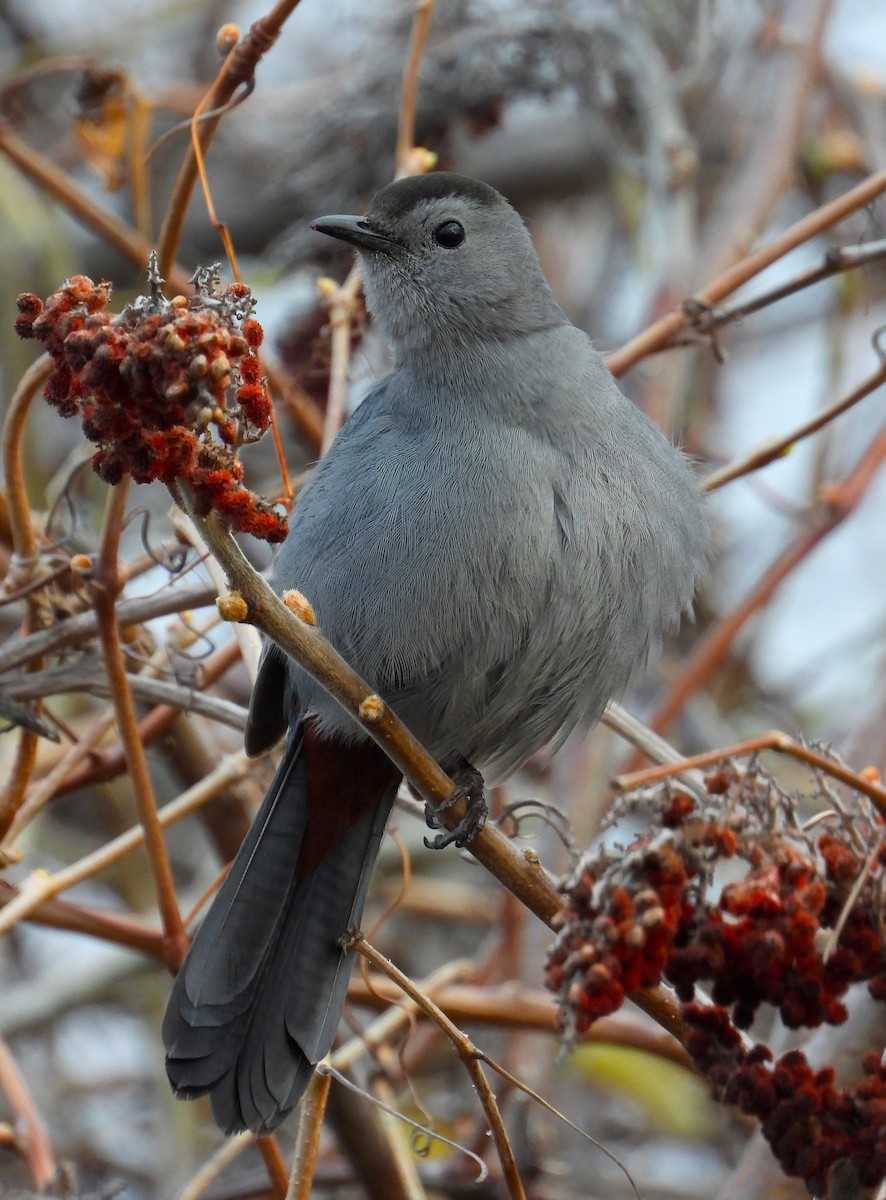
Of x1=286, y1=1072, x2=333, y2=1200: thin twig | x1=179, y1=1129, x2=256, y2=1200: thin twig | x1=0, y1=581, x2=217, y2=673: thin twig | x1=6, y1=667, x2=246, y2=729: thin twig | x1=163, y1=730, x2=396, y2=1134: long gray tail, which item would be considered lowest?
x1=286, y1=1072, x2=333, y2=1200: thin twig

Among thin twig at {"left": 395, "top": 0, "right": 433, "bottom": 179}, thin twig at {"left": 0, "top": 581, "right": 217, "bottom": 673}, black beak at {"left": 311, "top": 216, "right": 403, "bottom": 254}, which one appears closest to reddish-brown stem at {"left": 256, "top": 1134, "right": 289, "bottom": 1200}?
thin twig at {"left": 0, "top": 581, "right": 217, "bottom": 673}

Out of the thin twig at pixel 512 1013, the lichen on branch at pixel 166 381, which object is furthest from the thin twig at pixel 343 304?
the lichen on branch at pixel 166 381

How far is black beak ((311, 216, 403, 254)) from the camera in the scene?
3496 mm

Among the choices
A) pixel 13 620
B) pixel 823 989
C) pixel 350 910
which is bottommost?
pixel 823 989

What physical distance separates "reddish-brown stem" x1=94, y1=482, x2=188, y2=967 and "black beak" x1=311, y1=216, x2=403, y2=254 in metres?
1.10

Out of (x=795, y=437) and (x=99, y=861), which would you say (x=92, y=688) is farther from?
(x=795, y=437)

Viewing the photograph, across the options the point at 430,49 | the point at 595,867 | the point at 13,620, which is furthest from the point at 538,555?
the point at 430,49

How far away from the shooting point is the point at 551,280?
244 inches

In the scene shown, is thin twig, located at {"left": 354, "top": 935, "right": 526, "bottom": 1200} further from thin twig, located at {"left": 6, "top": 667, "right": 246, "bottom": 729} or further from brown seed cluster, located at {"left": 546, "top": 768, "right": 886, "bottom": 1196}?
thin twig, located at {"left": 6, "top": 667, "right": 246, "bottom": 729}

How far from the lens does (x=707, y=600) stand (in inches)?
228

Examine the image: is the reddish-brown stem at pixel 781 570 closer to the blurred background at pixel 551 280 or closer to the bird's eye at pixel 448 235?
the blurred background at pixel 551 280

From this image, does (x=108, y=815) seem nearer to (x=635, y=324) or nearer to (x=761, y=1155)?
(x=635, y=324)

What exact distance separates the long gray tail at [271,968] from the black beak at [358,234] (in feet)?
3.95

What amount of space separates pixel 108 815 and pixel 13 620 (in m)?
1.02
